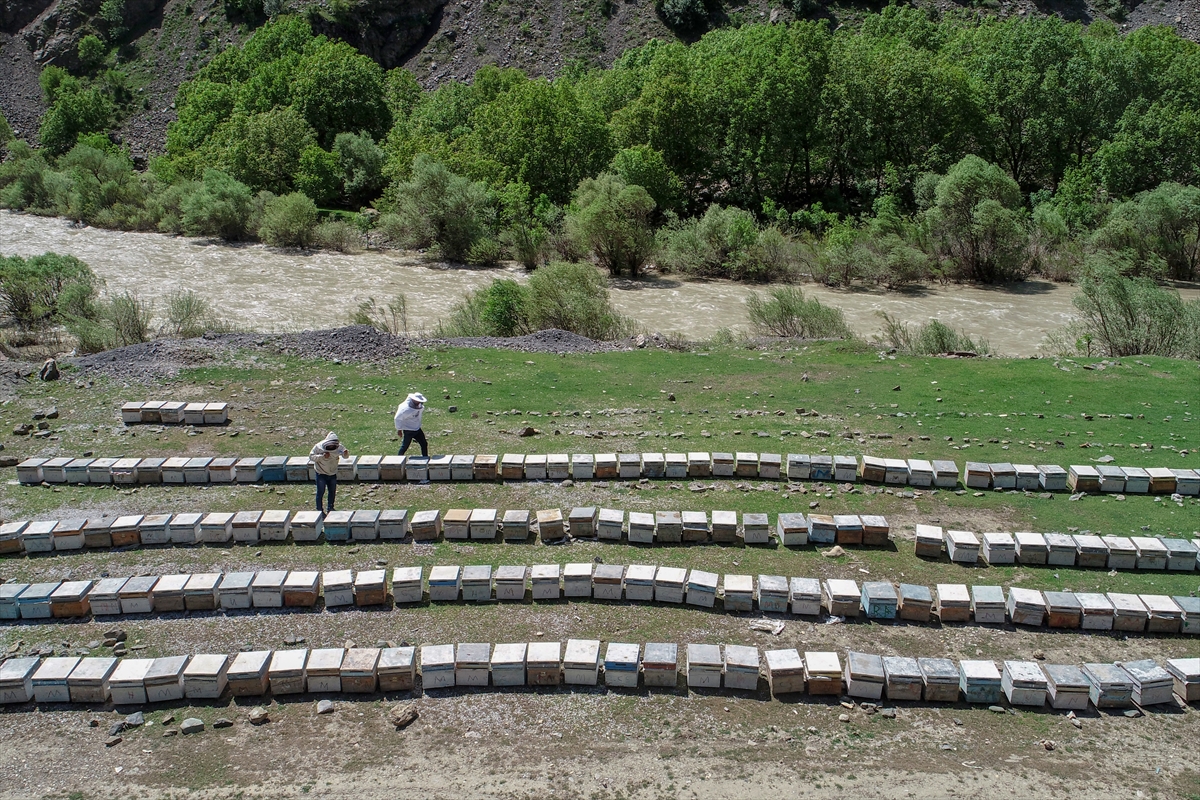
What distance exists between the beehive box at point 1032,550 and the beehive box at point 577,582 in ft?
23.1

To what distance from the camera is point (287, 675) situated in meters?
11.8

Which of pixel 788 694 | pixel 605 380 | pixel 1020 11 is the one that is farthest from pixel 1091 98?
pixel 788 694

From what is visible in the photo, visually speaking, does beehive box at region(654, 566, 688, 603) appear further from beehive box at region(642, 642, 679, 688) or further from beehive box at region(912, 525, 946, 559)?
beehive box at region(912, 525, 946, 559)

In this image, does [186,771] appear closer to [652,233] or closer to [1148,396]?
[1148,396]

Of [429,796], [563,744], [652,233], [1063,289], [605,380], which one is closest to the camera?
[429,796]

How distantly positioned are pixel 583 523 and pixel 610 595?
209 cm

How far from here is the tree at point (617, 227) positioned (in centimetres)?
4366

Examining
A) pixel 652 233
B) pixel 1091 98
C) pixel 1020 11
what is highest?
pixel 1020 11

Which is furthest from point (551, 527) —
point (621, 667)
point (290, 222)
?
point (290, 222)

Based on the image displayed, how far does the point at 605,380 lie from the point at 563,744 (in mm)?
14131

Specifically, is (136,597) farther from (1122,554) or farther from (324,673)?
(1122,554)

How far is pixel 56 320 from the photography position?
3022cm

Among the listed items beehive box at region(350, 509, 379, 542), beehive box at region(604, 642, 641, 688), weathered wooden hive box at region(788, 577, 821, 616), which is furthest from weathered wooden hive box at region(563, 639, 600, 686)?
beehive box at region(350, 509, 379, 542)

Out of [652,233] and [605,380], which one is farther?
[652,233]
